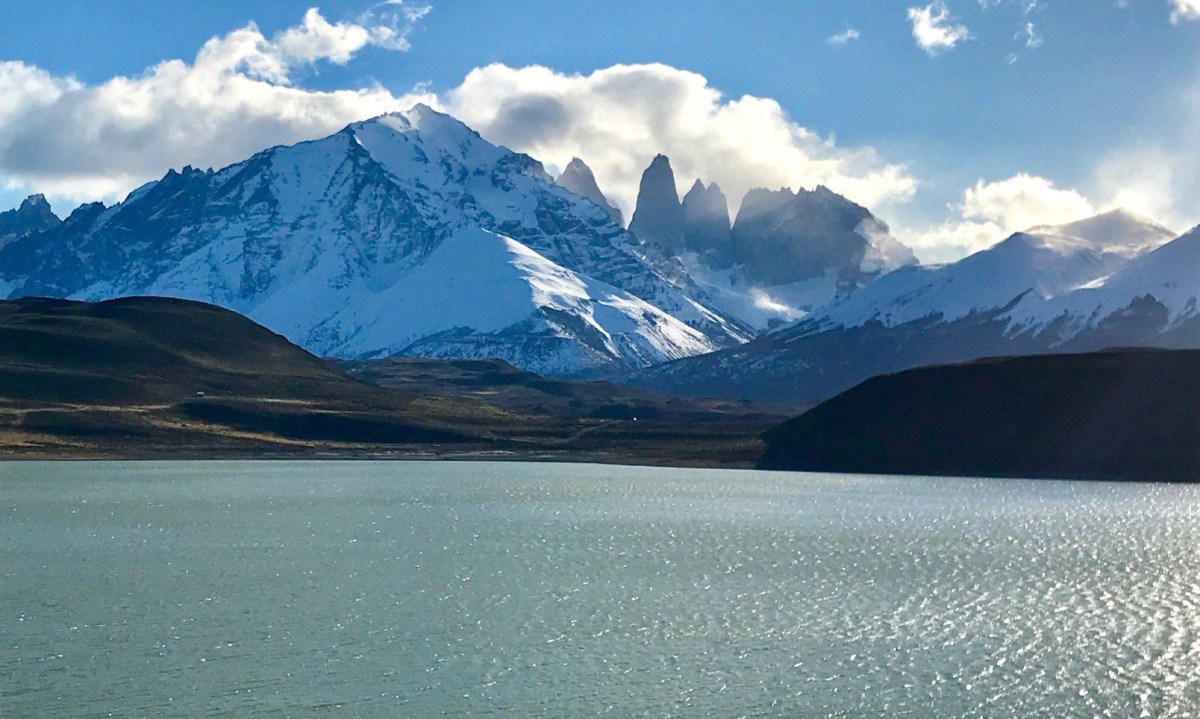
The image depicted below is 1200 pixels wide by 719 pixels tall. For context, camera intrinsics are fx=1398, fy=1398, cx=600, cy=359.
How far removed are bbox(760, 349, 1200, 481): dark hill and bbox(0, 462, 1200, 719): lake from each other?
3337cm

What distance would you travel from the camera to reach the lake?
44.2 m

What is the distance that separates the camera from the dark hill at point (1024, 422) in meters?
141

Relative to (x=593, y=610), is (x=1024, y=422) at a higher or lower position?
higher

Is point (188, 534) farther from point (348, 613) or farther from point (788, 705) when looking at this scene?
point (788, 705)

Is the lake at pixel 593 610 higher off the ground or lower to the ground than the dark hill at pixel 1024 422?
lower

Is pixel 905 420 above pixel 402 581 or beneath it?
above

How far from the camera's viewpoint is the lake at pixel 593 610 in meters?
44.2

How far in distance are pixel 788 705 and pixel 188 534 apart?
50678 millimetres

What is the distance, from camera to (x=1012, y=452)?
14550 cm

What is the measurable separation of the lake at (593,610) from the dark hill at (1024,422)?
3337 cm

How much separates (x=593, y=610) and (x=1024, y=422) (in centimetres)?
10135

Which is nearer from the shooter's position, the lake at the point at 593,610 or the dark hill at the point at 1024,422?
the lake at the point at 593,610

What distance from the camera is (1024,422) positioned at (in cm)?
14925

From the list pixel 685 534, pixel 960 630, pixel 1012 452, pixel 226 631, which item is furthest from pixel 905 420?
pixel 226 631
